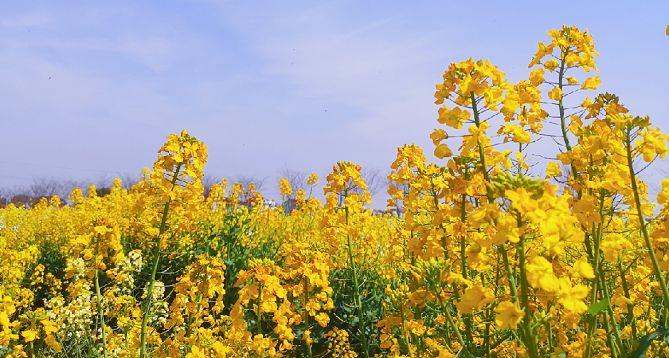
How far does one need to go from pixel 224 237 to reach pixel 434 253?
4.54 meters

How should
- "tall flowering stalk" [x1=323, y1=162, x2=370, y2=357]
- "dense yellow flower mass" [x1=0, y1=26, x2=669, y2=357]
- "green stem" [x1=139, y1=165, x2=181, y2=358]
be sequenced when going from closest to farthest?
1. "dense yellow flower mass" [x1=0, y1=26, x2=669, y2=357]
2. "green stem" [x1=139, y1=165, x2=181, y2=358]
3. "tall flowering stalk" [x1=323, y1=162, x2=370, y2=357]

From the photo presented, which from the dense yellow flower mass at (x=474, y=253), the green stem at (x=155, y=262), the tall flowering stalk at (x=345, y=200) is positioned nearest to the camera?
the dense yellow flower mass at (x=474, y=253)

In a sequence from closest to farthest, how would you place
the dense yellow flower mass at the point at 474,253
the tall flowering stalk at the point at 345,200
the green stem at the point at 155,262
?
the dense yellow flower mass at the point at 474,253 < the green stem at the point at 155,262 < the tall flowering stalk at the point at 345,200

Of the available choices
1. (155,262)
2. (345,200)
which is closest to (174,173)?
(155,262)

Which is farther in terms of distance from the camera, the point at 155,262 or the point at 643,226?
the point at 155,262

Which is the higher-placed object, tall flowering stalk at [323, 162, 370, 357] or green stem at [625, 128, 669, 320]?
tall flowering stalk at [323, 162, 370, 357]

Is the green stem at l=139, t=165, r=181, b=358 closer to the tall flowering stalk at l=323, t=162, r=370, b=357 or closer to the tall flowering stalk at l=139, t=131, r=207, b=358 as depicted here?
the tall flowering stalk at l=139, t=131, r=207, b=358

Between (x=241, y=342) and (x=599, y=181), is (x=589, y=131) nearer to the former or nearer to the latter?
(x=599, y=181)

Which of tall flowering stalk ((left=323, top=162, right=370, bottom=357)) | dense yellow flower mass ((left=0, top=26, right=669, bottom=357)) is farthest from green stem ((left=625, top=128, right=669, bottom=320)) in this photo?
tall flowering stalk ((left=323, top=162, right=370, bottom=357))

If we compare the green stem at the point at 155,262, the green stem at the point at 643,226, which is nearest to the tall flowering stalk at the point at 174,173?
the green stem at the point at 155,262

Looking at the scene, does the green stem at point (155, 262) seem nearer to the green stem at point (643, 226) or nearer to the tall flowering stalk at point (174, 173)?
the tall flowering stalk at point (174, 173)

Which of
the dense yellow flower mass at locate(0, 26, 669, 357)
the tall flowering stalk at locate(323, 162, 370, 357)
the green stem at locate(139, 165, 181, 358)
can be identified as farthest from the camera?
the tall flowering stalk at locate(323, 162, 370, 357)

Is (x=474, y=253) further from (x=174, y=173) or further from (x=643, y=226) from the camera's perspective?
(x=174, y=173)

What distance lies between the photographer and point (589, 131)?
260cm
